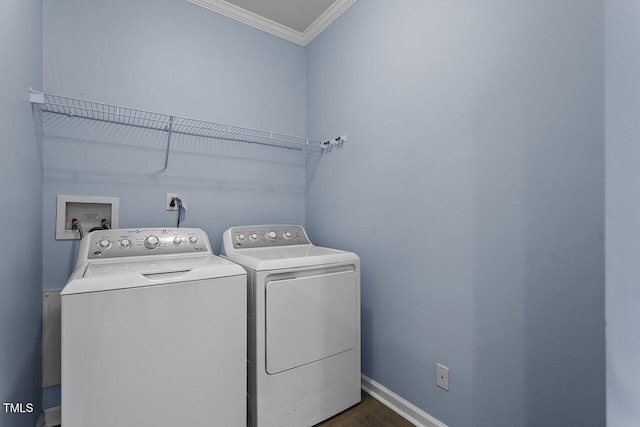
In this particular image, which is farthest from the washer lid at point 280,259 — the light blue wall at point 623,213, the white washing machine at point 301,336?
the light blue wall at point 623,213

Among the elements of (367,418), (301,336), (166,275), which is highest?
(166,275)

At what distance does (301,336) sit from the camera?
1.42m

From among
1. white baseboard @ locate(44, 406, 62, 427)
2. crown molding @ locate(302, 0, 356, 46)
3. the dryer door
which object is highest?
crown molding @ locate(302, 0, 356, 46)

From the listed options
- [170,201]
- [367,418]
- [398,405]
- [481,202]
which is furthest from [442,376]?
[170,201]

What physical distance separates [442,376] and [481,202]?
855mm

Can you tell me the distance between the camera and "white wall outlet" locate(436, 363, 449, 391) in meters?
1.35

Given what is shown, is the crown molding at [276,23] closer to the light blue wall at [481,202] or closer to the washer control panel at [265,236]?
the light blue wall at [481,202]

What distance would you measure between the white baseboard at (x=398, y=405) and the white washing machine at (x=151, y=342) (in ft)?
2.71

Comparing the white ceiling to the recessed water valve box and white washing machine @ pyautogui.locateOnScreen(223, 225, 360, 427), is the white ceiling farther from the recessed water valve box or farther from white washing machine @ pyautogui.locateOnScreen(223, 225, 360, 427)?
white washing machine @ pyautogui.locateOnScreen(223, 225, 360, 427)

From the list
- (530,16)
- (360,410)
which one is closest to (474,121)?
(530,16)

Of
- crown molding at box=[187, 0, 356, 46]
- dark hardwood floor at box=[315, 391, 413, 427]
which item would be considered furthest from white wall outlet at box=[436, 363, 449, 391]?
crown molding at box=[187, 0, 356, 46]

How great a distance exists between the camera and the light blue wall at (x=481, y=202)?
0.96 meters

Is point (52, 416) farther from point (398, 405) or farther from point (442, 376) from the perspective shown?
point (442, 376)

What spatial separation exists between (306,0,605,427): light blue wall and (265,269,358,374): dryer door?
258mm
